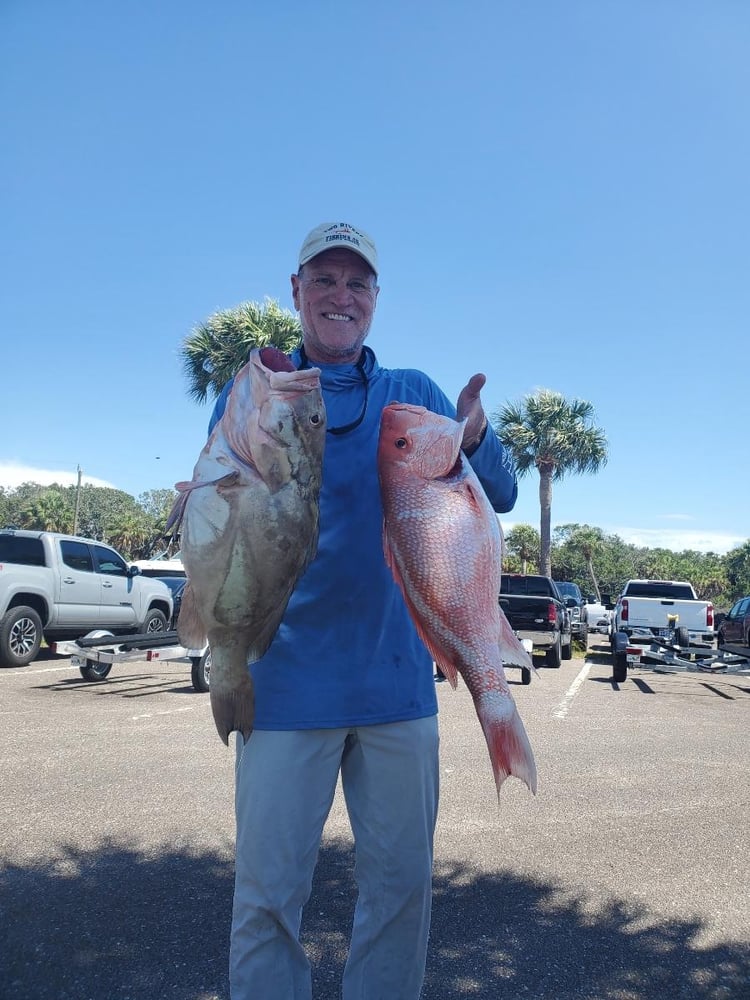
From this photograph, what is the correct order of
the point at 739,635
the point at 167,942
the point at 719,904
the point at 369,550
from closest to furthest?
1. the point at 369,550
2. the point at 167,942
3. the point at 719,904
4. the point at 739,635

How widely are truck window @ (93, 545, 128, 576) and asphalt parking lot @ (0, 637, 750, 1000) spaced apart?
559cm

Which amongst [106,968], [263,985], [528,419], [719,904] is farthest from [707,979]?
[528,419]

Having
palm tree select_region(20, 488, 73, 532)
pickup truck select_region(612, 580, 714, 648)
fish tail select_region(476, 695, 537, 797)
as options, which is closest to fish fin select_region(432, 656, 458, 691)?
fish tail select_region(476, 695, 537, 797)

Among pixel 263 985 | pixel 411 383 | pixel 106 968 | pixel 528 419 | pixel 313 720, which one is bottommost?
pixel 106 968

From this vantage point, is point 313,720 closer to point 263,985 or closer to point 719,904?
point 263,985

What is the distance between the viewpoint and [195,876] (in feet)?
13.2

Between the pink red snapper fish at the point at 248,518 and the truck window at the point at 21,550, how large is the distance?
37.5ft

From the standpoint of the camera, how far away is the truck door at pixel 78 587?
12375 mm

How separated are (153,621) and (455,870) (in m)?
11.3

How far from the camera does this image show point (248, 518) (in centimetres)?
167

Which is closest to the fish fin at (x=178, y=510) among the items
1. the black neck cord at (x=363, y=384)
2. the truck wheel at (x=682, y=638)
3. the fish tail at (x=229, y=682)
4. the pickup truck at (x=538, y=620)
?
the fish tail at (x=229, y=682)

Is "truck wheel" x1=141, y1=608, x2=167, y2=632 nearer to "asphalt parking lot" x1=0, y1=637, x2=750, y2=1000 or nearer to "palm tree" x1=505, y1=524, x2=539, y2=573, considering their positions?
"asphalt parking lot" x1=0, y1=637, x2=750, y2=1000

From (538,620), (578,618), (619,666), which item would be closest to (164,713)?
(619,666)

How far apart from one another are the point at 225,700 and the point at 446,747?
571 cm
